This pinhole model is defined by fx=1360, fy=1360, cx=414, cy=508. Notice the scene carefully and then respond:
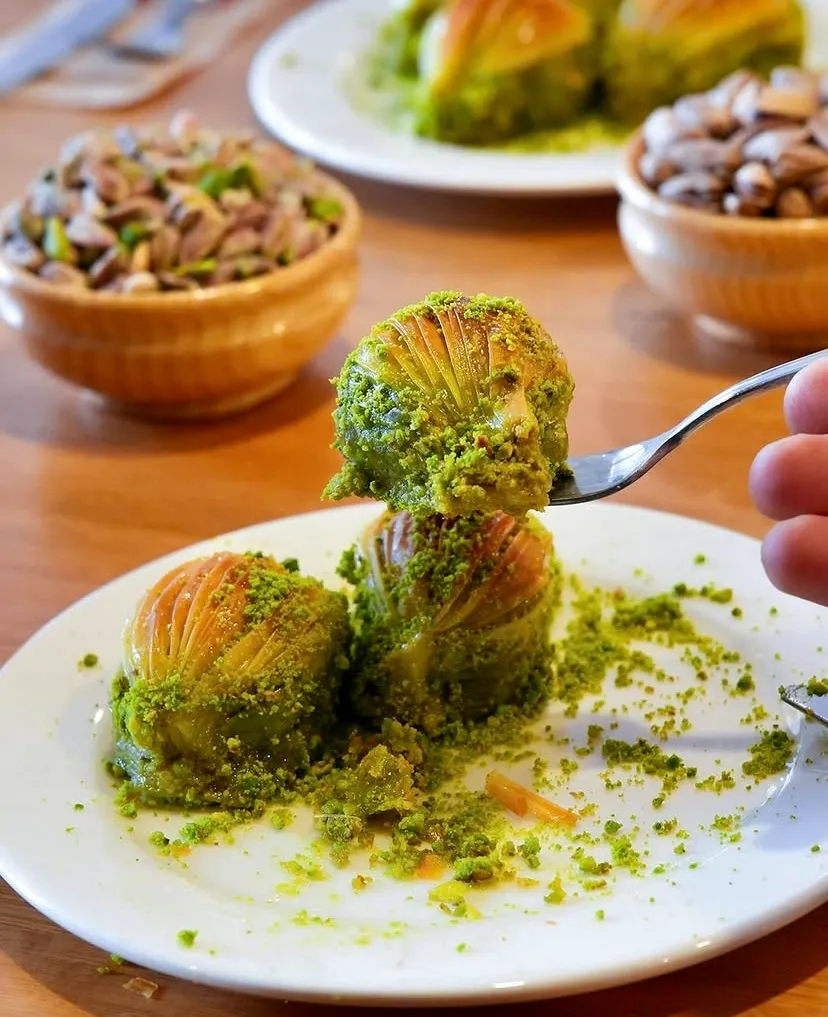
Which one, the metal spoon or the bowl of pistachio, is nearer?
the metal spoon

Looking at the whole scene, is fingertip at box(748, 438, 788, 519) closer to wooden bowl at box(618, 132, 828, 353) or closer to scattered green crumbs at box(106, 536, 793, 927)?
scattered green crumbs at box(106, 536, 793, 927)

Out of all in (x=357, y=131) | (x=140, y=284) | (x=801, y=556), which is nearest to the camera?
(x=801, y=556)

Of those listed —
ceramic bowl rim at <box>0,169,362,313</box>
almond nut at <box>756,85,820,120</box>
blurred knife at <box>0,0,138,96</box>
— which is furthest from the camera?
blurred knife at <box>0,0,138,96</box>

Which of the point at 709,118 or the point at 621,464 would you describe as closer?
the point at 621,464

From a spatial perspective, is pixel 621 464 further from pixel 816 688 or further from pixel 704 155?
pixel 704 155

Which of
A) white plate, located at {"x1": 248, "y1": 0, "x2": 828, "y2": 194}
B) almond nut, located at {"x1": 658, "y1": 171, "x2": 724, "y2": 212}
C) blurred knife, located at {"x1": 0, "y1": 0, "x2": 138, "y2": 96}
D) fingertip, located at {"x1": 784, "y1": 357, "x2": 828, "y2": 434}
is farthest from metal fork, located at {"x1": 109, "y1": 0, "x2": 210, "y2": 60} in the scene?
fingertip, located at {"x1": 784, "y1": 357, "x2": 828, "y2": 434}

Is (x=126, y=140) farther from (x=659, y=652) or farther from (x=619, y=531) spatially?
(x=659, y=652)

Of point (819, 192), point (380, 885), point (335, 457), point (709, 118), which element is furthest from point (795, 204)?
point (380, 885)
